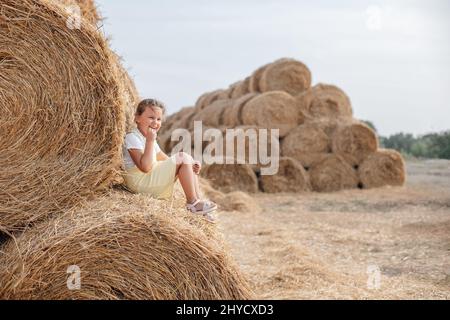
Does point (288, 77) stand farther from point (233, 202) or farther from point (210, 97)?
point (233, 202)

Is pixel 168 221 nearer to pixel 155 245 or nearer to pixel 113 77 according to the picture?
pixel 155 245

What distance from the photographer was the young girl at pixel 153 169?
11.4 feet

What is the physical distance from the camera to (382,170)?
34.6 ft

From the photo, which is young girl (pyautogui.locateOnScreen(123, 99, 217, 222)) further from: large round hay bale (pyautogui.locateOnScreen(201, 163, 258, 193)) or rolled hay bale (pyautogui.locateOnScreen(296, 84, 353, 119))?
rolled hay bale (pyautogui.locateOnScreen(296, 84, 353, 119))

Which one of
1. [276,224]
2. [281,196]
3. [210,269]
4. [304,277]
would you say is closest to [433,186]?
[281,196]

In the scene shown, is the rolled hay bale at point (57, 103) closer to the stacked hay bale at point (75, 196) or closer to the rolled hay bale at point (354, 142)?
the stacked hay bale at point (75, 196)

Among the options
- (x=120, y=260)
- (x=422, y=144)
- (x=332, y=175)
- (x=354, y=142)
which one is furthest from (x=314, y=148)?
(x=422, y=144)

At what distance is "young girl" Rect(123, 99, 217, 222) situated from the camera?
348cm

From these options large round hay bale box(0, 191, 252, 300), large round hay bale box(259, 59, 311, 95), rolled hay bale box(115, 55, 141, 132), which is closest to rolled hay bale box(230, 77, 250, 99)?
large round hay bale box(259, 59, 311, 95)

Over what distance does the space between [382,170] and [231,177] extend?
2.59 metres

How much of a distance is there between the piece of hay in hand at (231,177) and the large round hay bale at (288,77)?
205cm

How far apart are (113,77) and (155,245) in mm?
922

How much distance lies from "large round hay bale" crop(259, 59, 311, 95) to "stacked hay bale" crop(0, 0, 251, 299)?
804 cm
